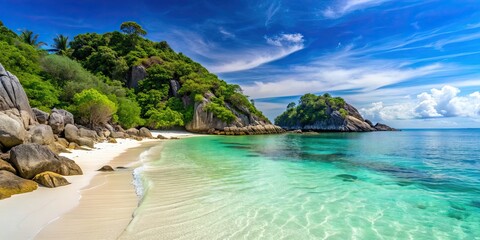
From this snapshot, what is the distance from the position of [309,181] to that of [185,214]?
614 centimetres

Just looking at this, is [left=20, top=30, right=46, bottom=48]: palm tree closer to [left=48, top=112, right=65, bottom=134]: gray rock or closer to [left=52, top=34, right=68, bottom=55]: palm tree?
[left=52, top=34, right=68, bottom=55]: palm tree

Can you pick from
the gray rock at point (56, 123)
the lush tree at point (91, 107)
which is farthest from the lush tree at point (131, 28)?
the gray rock at point (56, 123)

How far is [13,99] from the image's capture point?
15086 millimetres

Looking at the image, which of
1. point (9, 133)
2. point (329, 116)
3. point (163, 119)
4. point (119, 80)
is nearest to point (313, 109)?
point (329, 116)

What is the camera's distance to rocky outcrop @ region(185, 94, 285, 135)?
54.9 meters

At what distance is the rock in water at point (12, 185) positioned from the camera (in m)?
6.76

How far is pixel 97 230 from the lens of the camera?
5031mm

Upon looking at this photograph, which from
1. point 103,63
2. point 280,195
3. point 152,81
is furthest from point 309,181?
point 103,63

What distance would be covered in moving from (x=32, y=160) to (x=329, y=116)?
327ft

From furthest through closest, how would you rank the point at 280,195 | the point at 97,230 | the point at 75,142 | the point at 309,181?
1. the point at 75,142
2. the point at 309,181
3. the point at 280,195
4. the point at 97,230

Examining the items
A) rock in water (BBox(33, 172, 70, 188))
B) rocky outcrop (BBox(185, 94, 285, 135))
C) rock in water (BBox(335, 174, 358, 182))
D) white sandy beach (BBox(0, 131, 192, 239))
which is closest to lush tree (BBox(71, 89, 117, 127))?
rocky outcrop (BBox(185, 94, 285, 135))

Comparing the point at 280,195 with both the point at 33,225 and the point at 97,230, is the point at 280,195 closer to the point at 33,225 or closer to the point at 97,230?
the point at 97,230

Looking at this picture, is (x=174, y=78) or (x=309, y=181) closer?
(x=309, y=181)

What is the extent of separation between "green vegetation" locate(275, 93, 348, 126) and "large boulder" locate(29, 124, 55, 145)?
9286cm
